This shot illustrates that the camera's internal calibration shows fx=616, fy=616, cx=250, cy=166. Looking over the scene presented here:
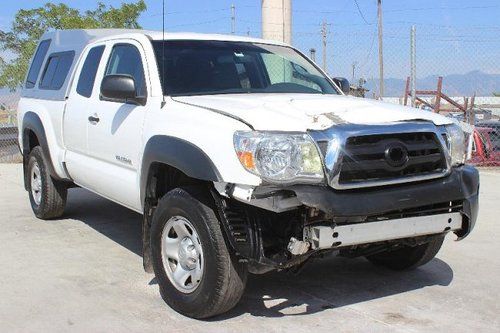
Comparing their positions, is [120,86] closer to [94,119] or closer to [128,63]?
[128,63]

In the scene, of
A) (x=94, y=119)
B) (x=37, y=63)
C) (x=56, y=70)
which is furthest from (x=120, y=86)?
(x=37, y=63)

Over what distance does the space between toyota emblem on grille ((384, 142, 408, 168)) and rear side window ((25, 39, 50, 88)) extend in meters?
5.25

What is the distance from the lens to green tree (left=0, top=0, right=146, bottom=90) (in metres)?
23.8

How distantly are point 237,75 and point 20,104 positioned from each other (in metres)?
3.78

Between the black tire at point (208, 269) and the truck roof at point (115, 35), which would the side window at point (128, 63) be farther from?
the black tire at point (208, 269)

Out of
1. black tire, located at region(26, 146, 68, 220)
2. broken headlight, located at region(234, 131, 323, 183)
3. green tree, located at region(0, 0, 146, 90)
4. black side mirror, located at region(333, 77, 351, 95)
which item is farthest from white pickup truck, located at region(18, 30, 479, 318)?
green tree, located at region(0, 0, 146, 90)

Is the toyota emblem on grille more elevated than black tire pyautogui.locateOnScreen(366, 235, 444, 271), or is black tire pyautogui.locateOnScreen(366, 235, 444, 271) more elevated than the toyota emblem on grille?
the toyota emblem on grille

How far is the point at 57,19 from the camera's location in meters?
25.4

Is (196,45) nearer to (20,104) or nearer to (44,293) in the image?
(44,293)

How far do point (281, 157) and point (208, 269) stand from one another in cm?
89

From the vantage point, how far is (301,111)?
3955mm

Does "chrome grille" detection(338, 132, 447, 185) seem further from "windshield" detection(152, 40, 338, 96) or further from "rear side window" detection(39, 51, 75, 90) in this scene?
"rear side window" detection(39, 51, 75, 90)

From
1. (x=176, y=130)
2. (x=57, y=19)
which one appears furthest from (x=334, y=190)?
(x=57, y=19)

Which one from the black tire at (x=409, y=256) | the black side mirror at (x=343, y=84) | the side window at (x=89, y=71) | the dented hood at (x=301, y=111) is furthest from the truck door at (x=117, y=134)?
the black tire at (x=409, y=256)
